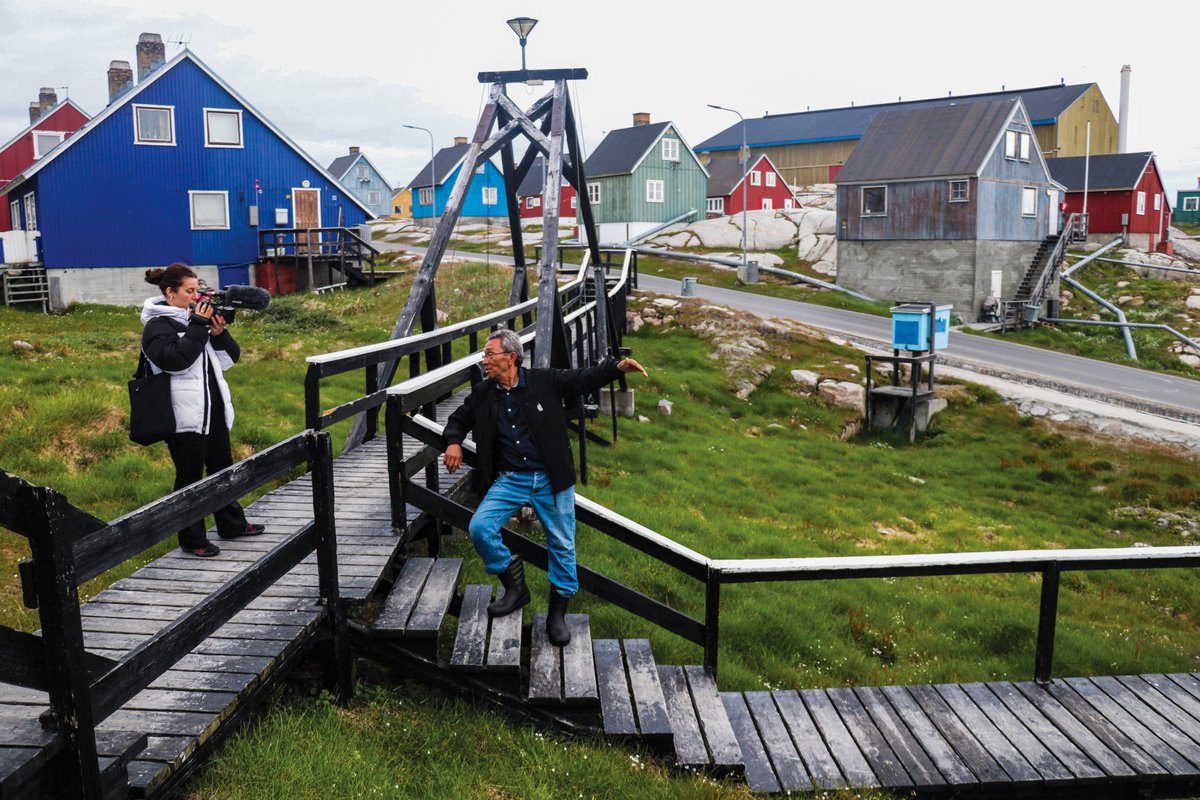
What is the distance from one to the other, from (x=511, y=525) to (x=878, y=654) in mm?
3587

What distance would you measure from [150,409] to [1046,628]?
606 centimetres

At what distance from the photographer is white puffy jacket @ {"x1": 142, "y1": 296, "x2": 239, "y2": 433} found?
566 centimetres

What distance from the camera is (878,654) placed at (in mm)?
7906

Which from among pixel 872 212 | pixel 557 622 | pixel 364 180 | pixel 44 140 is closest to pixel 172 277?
pixel 557 622

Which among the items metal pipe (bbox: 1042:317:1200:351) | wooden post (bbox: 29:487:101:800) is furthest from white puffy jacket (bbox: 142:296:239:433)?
metal pipe (bbox: 1042:317:1200:351)

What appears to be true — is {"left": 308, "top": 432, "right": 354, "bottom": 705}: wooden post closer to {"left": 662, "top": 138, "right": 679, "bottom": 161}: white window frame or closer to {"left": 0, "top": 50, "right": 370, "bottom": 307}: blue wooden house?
{"left": 0, "top": 50, "right": 370, "bottom": 307}: blue wooden house

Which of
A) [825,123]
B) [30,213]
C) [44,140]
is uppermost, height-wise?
[825,123]

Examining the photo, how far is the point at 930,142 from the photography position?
4153 cm

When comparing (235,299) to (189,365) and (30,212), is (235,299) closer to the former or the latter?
(189,365)

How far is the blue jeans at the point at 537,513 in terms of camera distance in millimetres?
5543

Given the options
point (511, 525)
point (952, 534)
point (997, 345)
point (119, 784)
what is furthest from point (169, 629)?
point (997, 345)

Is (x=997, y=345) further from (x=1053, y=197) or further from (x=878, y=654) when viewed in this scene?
(x=878, y=654)

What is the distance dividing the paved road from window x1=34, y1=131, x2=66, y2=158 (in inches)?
1156

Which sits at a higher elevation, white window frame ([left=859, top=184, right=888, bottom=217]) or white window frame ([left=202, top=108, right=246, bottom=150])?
white window frame ([left=202, top=108, right=246, bottom=150])
